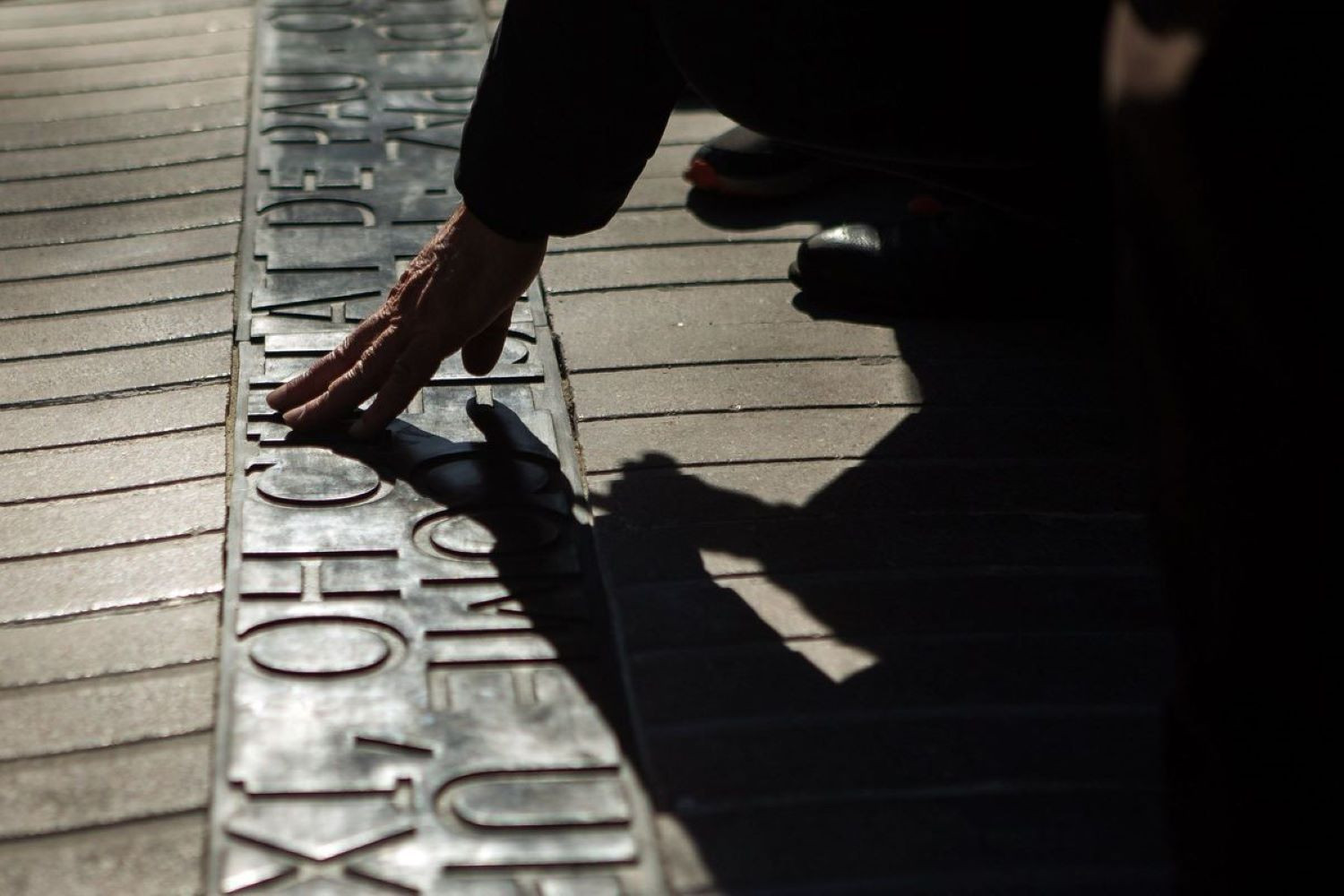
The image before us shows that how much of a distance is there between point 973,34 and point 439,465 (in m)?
0.78

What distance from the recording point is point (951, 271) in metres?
2.31

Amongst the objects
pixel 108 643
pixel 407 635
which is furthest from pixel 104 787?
pixel 407 635

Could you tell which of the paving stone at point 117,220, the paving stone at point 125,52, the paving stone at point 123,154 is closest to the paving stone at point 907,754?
the paving stone at point 117,220

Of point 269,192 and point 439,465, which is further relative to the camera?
point 269,192

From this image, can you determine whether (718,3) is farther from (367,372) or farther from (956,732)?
(956,732)

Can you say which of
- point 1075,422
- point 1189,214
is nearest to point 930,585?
point 1075,422

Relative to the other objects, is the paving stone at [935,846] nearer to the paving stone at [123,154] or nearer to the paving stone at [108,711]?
the paving stone at [108,711]

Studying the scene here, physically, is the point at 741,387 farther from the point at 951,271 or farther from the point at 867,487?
the point at 951,271

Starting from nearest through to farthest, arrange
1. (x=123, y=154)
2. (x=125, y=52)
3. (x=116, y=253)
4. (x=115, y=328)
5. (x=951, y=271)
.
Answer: (x=115, y=328) < (x=951, y=271) < (x=116, y=253) < (x=123, y=154) < (x=125, y=52)

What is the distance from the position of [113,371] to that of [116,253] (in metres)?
0.41

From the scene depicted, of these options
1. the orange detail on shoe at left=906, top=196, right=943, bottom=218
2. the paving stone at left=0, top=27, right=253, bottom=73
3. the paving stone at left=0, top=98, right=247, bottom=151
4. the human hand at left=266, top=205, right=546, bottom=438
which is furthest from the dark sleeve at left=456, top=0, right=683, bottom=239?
the paving stone at left=0, top=27, right=253, bottom=73

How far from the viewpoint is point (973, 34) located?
5.11ft

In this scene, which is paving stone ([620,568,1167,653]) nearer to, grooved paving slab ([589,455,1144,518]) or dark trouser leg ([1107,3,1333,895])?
grooved paving slab ([589,455,1144,518])

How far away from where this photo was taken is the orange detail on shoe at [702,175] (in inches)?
105
